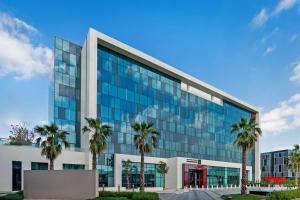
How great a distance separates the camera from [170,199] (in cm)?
4534

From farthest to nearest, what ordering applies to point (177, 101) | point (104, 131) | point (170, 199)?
point (177, 101)
point (104, 131)
point (170, 199)

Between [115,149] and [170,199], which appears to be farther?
[115,149]

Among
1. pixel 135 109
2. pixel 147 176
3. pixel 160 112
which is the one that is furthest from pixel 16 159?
pixel 160 112

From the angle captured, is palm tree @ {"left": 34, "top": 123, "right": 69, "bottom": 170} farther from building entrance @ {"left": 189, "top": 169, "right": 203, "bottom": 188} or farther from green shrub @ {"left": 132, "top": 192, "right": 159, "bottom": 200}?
building entrance @ {"left": 189, "top": 169, "right": 203, "bottom": 188}

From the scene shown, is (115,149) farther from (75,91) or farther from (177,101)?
(177,101)

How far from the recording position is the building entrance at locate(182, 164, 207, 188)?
80.6 meters

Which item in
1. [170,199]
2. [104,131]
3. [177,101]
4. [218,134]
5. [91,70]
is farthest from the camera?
[218,134]

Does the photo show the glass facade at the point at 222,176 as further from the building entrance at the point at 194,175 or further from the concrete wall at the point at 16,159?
the concrete wall at the point at 16,159

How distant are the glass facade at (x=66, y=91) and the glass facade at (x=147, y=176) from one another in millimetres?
11958

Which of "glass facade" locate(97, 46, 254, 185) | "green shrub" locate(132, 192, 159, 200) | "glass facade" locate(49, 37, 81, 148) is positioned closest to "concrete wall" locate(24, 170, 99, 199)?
"green shrub" locate(132, 192, 159, 200)

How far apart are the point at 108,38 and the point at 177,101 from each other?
2871 cm

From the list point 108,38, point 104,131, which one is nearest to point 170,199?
point 104,131

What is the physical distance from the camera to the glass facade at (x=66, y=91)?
62531mm

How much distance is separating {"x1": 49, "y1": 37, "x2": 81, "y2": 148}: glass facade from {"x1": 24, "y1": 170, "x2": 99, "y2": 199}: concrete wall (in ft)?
71.4
